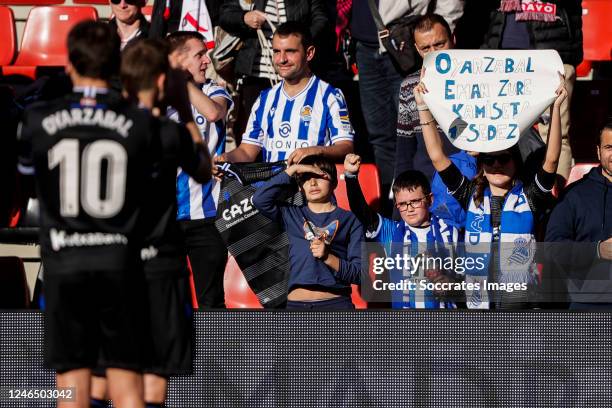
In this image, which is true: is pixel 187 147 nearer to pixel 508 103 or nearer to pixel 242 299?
pixel 508 103

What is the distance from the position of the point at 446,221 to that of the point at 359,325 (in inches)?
39.7

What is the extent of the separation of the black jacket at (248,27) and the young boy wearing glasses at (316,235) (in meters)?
1.68

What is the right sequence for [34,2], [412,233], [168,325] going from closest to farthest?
1. [168,325]
2. [412,233]
3. [34,2]

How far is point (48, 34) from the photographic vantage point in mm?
9867

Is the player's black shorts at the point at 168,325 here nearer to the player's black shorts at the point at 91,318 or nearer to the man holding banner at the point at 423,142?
the player's black shorts at the point at 91,318

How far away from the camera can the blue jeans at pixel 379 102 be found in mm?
8281

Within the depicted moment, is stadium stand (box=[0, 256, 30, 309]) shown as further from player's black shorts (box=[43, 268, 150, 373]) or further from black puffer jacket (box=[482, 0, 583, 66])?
black puffer jacket (box=[482, 0, 583, 66])

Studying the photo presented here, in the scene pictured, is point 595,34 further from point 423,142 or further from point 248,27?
point 248,27

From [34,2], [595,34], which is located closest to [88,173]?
[34,2]

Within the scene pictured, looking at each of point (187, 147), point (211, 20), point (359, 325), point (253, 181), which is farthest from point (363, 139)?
point (187, 147)

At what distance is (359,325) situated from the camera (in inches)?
238

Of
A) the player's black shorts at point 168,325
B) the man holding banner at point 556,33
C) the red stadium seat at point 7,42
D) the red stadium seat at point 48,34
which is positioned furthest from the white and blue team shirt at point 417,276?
the red stadium seat at point 7,42

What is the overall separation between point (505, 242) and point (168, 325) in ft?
6.53

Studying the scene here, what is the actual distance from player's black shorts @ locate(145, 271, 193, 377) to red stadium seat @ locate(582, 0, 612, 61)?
5509mm
